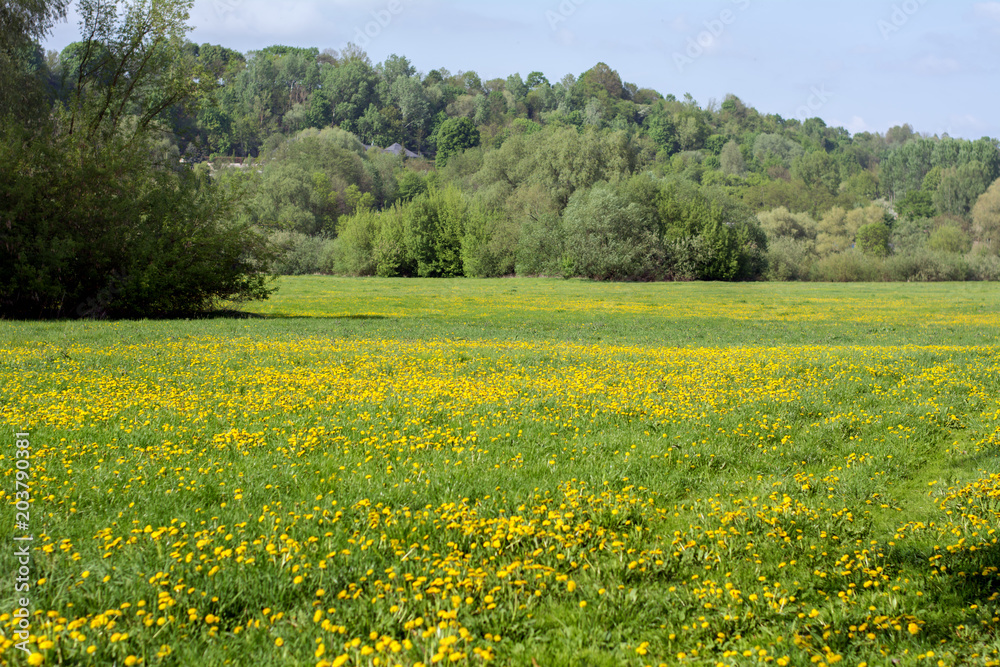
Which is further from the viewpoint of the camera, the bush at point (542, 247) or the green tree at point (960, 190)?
the green tree at point (960, 190)

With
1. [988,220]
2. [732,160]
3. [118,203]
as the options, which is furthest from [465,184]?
[118,203]

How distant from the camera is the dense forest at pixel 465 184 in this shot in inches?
1188

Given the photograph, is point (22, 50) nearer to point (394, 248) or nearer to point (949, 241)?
point (394, 248)

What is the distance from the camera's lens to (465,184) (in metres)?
108

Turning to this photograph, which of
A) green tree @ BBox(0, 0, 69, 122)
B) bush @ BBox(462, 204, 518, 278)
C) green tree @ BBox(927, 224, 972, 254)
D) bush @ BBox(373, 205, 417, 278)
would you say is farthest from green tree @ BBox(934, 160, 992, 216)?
green tree @ BBox(0, 0, 69, 122)

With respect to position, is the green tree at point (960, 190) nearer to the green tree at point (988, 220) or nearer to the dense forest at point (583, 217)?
the dense forest at point (583, 217)

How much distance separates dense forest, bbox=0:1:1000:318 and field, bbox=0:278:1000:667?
19.0m

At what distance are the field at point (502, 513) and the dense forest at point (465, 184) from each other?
62.2 ft

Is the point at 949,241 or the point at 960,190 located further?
the point at 960,190

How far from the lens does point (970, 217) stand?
115 meters

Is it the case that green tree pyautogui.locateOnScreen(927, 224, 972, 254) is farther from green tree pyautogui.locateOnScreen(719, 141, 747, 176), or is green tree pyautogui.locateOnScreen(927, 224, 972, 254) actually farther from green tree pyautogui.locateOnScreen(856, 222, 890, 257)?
green tree pyautogui.locateOnScreen(719, 141, 747, 176)

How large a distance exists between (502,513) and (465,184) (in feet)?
344

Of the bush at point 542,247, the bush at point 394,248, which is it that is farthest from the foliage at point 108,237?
the bush at point 394,248

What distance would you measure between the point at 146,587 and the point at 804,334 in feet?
79.8
